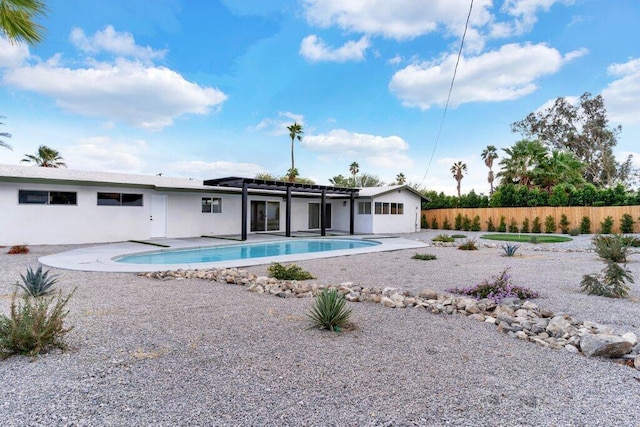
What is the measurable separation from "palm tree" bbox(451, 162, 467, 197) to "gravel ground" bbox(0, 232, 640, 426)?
1636 inches

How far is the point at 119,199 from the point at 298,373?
1536cm

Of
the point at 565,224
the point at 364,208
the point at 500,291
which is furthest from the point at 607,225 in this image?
the point at 500,291

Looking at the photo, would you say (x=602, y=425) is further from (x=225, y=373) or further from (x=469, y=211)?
(x=469, y=211)

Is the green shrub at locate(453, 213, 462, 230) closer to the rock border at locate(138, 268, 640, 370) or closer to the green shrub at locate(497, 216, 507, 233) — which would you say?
the green shrub at locate(497, 216, 507, 233)

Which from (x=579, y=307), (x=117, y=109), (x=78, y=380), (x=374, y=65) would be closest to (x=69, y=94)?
(x=117, y=109)

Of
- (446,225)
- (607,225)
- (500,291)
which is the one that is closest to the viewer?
(500,291)

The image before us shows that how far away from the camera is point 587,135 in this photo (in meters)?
32.1

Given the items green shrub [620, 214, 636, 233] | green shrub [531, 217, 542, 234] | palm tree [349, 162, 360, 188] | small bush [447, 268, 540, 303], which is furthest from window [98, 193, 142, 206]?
palm tree [349, 162, 360, 188]

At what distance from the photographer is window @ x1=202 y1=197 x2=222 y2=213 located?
1859 cm

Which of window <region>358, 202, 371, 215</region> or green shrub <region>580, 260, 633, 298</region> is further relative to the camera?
window <region>358, 202, 371, 215</region>

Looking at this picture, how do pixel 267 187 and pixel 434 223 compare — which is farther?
pixel 434 223

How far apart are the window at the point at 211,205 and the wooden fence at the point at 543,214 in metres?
16.4

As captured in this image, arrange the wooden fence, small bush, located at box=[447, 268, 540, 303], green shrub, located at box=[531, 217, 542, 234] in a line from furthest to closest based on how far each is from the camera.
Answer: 1. green shrub, located at box=[531, 217, 542, 234]
2. the wooden fence
3. small bush, located at box=[447, 268, 540, 303]

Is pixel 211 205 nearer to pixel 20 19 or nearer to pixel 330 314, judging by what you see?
pixel 20 19
